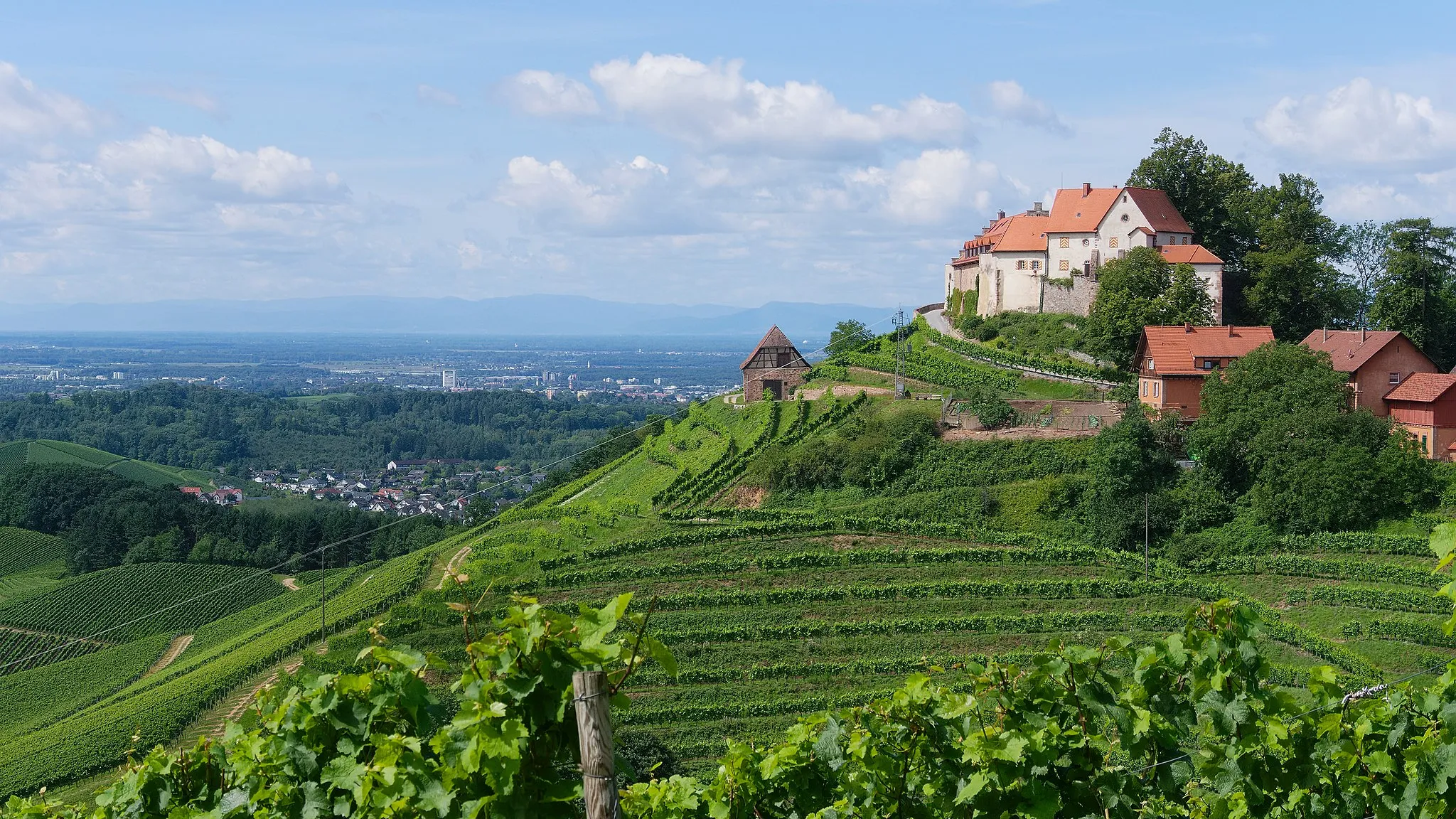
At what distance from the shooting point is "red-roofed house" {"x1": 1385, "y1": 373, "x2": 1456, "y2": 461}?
3675cm

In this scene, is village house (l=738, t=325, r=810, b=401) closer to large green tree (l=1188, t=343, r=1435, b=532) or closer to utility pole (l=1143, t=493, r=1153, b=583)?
utility pole (l=1143, t=493, r=1153, b=583)

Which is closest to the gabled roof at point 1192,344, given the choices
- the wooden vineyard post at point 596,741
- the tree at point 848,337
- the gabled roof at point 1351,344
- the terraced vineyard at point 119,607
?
the gabled roof at point 1351,344

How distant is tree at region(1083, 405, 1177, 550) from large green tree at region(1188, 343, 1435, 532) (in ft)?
4.24

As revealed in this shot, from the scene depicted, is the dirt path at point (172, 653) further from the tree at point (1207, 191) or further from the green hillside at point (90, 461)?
the green hillside at point (90, 461)

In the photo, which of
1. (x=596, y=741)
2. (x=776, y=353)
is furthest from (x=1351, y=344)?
(x=596, y=741)

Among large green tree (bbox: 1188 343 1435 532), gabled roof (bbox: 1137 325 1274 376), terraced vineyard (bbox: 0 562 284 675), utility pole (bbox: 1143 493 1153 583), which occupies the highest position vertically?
gabled roof (bbox: 1137 325 1274 376)

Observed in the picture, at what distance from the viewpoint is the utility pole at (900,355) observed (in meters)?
46.0

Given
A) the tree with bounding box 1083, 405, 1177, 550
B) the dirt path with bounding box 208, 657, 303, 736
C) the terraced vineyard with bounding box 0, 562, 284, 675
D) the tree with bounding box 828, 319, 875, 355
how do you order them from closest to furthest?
the dirt path with bounding box 208, 657, 303, 736, the tree with bounding box 1083, 405, 1177, 550, the terraced vineyard with bounding box 0, 562, 284, 675, the tree with bounding box 828, 319, 875, 355

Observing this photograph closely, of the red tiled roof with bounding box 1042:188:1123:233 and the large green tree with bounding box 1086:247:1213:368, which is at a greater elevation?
the red tiled roof with bounding box 1042:188:1123:233

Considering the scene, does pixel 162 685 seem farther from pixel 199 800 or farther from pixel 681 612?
pixel 199 800

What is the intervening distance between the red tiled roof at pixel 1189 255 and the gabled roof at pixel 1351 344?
6.20 meters

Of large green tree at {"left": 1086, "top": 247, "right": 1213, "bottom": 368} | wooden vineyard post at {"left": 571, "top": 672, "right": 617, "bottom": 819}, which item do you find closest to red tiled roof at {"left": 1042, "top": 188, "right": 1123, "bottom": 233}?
large green tree at {"left": 1086, "top": 247, "right": 1213, "bottom": 368}

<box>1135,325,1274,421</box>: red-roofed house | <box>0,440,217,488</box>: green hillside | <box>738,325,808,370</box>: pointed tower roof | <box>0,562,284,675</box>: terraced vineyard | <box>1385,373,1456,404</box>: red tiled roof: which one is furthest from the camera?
<box>0,440,217,488</box>: green hillside

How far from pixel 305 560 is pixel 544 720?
6577cm
